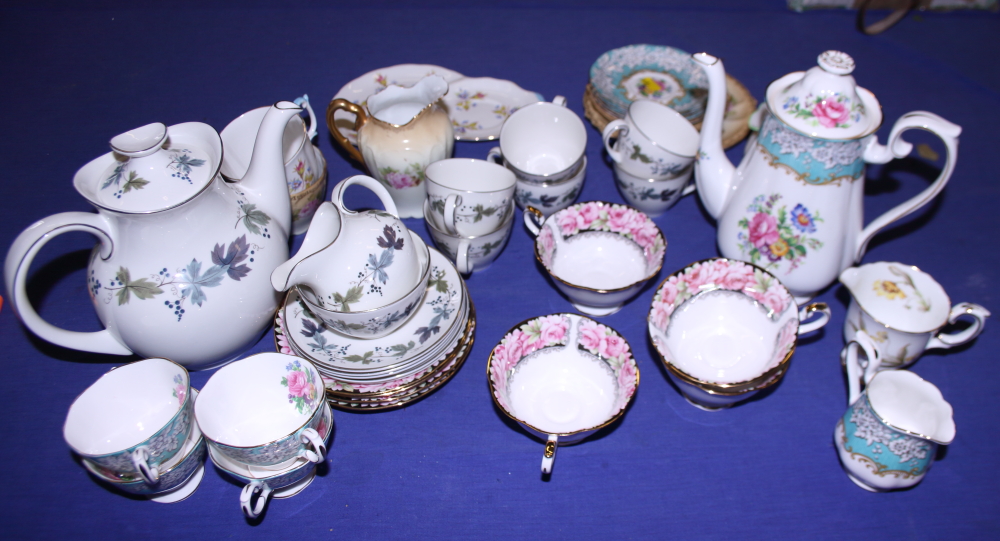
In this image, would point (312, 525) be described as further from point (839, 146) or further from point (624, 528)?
point (839, 146)

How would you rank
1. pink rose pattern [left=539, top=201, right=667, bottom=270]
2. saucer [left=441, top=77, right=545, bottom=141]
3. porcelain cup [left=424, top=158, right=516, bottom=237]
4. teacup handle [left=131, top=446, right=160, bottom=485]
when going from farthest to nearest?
saucer [left=441, top=77, right=545, bottom=141]
pink rose pattern [left=539, top=201, right=667, bottom=270]
porcelain cup [left=424, top=158, right=516, bottom=237]
teacup handle [left=131, top=446, right=160, bottom=485]

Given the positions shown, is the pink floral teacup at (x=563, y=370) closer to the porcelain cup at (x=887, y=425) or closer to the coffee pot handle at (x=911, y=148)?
the porcelain cup at (x=887, y=425)

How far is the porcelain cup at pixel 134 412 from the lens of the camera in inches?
36.3

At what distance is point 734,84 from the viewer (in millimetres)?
1694

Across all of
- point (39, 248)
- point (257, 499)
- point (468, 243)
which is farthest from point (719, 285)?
point (39, 248)

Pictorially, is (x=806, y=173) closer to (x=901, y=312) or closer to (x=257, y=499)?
(x=901, y=312)

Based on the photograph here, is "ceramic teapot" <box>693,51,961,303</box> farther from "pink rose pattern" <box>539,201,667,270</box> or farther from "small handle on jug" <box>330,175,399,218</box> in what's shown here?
"small handle on jug" <box>330,175,399,218</box>

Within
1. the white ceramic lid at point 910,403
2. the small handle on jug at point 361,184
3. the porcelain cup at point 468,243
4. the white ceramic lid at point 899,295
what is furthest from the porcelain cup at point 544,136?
the white ceramic lid at point 910,403

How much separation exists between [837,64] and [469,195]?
707 millimetres

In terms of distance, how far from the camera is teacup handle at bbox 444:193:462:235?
1.17 metres

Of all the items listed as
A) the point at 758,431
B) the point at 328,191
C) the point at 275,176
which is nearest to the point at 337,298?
the point at 275,176

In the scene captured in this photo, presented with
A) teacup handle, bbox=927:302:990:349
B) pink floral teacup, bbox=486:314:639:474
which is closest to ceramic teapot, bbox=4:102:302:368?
pink floral teacup, bbox=486:314:639:474

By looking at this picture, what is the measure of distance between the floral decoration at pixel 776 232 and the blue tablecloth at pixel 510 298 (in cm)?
18

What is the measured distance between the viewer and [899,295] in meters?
1.21
